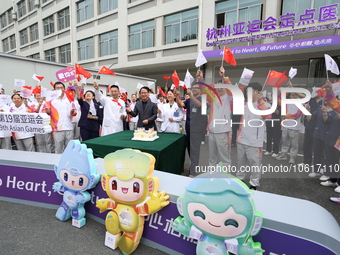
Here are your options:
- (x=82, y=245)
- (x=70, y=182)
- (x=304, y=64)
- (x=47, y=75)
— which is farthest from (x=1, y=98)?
(x=304, y=64)

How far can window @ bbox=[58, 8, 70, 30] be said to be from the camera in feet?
49.6

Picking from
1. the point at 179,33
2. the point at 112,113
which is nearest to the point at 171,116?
the point at 112,113

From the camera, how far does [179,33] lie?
429 inches

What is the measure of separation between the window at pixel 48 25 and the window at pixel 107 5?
5.44 meters

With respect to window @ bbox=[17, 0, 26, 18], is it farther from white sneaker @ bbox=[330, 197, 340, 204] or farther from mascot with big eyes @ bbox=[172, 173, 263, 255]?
white sneaker @ bbox=[330, 197, 340, 204]

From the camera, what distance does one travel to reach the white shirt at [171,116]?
3.61 metres

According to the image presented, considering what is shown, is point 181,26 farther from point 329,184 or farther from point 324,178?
point 329,184

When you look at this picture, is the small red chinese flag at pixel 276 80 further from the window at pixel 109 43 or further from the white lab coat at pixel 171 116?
the window at pixel 109 43

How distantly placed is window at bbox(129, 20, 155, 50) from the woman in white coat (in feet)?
30.8

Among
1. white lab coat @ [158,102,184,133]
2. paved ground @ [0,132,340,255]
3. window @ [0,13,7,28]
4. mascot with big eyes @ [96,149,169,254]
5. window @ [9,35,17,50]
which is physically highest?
window @ [0,13,7,28]

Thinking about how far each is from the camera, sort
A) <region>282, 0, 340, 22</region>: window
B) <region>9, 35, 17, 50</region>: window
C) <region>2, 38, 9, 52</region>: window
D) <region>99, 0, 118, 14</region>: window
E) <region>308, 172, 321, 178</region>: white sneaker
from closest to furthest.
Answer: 1. <region>308, 172, 321, 178</region>: white sneaker
2. <region>282, 0, 340, 22</region>: window
3. <region>99, 0, 118, 14</region>: window
4. <region>9, 35, 17, 50</region>: window
5. <region>2, 38, 9, 52</region>: window

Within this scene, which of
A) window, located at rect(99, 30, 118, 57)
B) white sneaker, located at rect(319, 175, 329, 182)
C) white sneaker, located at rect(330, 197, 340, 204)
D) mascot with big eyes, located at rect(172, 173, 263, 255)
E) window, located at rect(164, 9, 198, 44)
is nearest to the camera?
mascot with big eyes, located at rect(172, 173, 263, 255)

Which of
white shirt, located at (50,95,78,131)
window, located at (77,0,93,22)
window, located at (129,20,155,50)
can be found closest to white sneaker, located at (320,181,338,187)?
white shirt, located at (50,95,78,131)

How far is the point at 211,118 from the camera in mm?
2814
